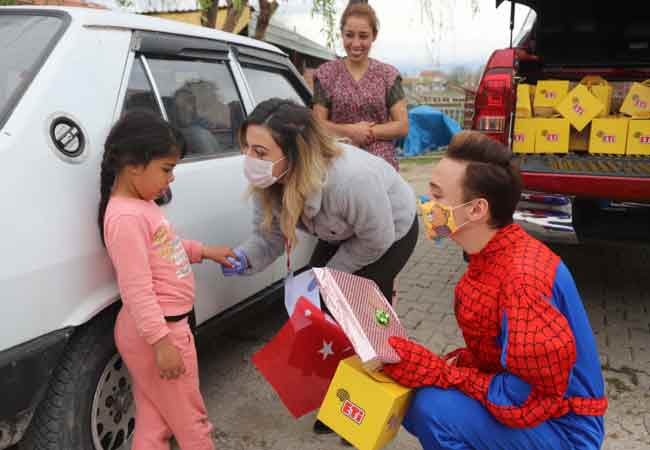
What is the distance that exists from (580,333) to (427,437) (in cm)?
56

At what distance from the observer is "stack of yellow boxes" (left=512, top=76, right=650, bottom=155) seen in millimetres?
4387

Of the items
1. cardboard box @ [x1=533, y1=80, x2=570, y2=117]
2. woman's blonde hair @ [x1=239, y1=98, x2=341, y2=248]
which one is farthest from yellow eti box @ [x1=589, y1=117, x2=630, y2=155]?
woman's blonde hair @ [x1=239, y1=98, x2=341, y2=248]

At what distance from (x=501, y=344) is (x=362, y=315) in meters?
0.42

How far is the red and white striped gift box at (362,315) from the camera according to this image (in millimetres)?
1658

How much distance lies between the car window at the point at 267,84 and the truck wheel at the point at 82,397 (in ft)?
5.45

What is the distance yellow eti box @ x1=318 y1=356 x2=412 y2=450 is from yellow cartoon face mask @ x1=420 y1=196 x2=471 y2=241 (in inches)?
18.9

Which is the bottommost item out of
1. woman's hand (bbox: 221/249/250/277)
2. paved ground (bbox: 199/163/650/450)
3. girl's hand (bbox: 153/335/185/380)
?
paved ground (bbox: 199/163/650/450)

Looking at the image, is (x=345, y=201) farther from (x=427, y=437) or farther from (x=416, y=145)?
(x=416, y=145)

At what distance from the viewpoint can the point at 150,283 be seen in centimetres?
181

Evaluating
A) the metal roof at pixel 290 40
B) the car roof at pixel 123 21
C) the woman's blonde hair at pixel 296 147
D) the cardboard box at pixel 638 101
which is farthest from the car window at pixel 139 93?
the metal roof at pixel 290 40

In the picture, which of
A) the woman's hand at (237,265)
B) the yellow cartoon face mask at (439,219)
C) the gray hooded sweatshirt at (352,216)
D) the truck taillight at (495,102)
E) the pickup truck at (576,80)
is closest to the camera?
the yellow cartoon face mask at (439,219)

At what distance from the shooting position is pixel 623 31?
5.31m

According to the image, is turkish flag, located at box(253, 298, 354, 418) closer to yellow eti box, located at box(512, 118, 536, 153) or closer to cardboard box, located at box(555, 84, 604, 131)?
yellow eti box, located at box(512, 118, 536, 153)

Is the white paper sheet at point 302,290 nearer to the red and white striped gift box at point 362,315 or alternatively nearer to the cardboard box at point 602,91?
the red and white striped gift box at point 362,315
